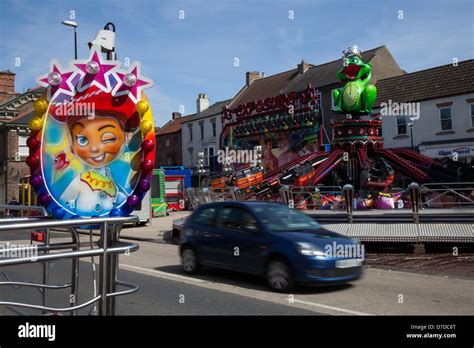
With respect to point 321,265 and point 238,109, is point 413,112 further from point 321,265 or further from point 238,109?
point 321,265

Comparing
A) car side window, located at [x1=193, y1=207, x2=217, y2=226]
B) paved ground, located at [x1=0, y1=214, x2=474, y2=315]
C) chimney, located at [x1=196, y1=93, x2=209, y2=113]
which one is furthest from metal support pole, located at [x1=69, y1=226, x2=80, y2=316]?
chimney, located at [x1=196, y1=93, x2=209, y2=113]

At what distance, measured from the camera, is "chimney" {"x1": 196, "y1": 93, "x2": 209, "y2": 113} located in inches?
2073

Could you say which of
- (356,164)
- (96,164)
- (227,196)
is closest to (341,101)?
(356,164)

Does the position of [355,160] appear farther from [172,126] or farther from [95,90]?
[172,126]

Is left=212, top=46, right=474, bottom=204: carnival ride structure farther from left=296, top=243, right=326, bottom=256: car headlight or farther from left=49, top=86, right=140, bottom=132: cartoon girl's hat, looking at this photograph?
left=49, top=86, right=140, bottom=132: cartoon girl's hat

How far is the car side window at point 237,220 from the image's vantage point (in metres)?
9.10

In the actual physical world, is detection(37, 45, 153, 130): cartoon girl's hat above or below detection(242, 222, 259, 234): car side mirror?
above

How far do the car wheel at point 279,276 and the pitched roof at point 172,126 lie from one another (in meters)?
45.9

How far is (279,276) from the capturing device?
27.3 ft

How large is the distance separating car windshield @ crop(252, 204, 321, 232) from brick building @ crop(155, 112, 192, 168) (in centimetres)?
4341

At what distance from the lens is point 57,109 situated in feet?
13.2

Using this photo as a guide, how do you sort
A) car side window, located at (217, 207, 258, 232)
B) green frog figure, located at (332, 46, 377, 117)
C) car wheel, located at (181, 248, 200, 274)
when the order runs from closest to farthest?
car side window, located at (217, 207, 258, 232)
car wheel, located at (181, 248, 200, 274)
green frog figure, located at (332, 46, 377, 117)

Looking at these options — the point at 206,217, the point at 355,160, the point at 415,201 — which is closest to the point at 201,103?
the point at 355,160

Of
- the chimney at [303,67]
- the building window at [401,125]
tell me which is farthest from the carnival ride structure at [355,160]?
the chimney at [303,67]
